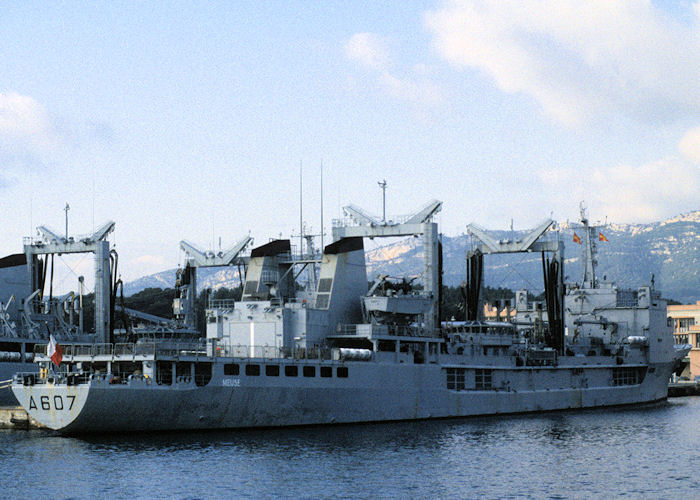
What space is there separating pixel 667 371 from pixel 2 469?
57399 mm

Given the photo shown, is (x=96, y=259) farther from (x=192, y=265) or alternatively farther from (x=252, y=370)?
(x=252, y=370)

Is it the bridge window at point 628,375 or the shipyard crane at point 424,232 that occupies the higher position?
the shipyard crane at point 424,232

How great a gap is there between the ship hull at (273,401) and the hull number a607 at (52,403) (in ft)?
0.16

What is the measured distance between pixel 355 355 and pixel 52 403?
1654 cm

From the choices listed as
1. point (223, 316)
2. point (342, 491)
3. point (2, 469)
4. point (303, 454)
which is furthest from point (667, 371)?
point (2, 469)

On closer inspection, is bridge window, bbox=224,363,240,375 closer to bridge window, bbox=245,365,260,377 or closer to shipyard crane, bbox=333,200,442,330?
bridge window, bbox=245,365,260,377

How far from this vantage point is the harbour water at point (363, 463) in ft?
116

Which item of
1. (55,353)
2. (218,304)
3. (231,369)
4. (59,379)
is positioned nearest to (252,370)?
(231,369)

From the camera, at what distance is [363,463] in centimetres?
4034

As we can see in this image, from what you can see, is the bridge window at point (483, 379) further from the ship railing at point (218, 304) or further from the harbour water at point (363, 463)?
the ship railing at point (218, 304)

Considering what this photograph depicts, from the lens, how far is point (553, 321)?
67.6 meters

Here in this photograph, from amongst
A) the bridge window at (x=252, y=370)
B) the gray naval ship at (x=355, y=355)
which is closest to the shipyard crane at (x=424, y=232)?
the gray naval ship at (x=355, y=355)

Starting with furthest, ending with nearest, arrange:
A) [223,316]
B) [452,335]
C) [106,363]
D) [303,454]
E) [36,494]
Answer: [452,335] → [223,316] → [106,363] → [303,454] → [36,494]

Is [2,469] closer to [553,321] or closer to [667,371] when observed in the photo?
[553,321]
